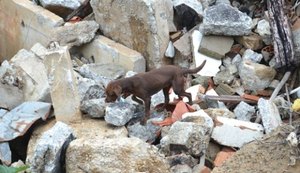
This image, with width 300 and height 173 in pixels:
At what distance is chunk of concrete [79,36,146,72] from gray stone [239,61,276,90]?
146 cm

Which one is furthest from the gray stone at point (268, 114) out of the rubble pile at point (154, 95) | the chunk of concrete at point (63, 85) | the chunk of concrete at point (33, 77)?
the chunk of concrete at point (33, 77)

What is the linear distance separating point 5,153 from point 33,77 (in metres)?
1.54

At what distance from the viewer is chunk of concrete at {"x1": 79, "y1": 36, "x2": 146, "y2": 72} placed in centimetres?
876

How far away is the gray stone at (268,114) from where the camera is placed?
6922 millimetres

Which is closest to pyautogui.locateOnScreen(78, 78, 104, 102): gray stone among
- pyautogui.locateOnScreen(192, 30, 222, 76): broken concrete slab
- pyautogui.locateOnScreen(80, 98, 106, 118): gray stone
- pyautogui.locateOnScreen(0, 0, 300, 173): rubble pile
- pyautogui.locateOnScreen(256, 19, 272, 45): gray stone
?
pyautogui.locateOnScreen(0, 0, 300, 173): rubble pile

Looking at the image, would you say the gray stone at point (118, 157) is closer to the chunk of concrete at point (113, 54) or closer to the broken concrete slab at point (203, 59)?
the broken concrete slab at point (203, 59)

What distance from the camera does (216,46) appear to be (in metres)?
8.54

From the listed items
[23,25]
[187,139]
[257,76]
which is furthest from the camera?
[23,25]

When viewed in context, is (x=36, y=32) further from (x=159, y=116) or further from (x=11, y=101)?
(x=159, y=116)

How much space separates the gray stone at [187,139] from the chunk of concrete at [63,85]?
1.24 metres

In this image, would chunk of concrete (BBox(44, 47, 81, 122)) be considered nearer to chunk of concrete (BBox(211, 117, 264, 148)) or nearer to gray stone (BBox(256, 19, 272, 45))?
chunk of concrete (BBox(211, 117, 264, 148))

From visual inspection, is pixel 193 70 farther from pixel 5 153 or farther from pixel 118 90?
pixel 5 153

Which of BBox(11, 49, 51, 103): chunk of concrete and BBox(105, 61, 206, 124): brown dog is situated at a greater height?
BBox(105, 61, 206, 124): brown dog

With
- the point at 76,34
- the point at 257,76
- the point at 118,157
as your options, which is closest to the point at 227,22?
the point at 257,76
